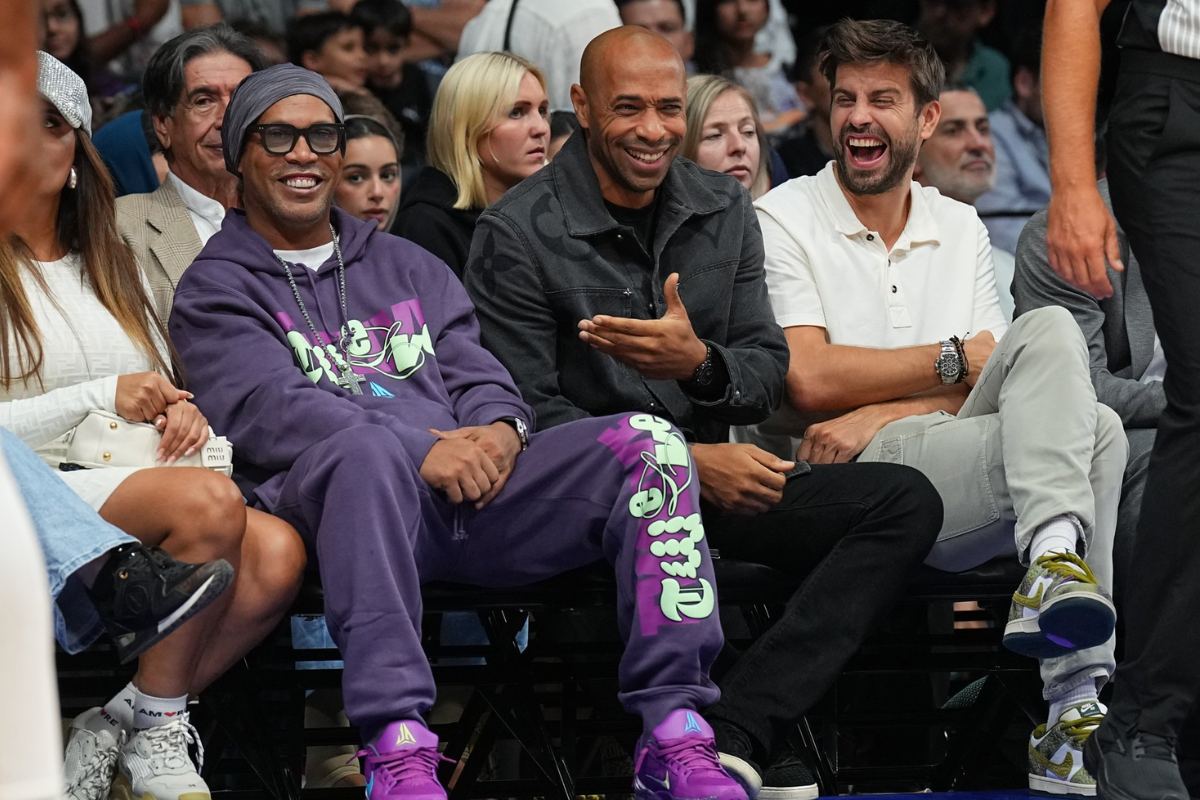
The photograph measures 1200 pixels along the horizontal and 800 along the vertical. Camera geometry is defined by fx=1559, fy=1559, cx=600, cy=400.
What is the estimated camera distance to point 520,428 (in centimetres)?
314

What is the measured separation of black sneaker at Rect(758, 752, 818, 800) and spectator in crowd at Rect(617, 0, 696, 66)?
2.90 metres

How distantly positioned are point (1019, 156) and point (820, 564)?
287 cm

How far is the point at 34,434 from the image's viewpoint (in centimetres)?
292

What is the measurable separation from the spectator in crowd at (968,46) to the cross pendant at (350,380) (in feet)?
10.1

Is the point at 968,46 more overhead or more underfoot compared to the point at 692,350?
more overhead

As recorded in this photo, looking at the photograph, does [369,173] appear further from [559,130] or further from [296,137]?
[296,137]

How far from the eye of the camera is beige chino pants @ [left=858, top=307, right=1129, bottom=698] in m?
3.01

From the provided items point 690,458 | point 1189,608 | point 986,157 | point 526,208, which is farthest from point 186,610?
point 986,157

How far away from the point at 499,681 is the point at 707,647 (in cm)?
48

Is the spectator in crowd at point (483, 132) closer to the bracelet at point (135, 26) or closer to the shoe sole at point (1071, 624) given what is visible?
the bracelet at point (135, 26)

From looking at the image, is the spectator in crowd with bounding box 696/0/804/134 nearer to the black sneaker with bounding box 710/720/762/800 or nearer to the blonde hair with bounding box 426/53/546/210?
the blonde hair with bounding box 426/53/546/210

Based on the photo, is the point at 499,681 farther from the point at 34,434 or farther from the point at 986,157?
the point at 986,157

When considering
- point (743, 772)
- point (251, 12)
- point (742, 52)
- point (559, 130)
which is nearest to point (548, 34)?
point (559, 130)

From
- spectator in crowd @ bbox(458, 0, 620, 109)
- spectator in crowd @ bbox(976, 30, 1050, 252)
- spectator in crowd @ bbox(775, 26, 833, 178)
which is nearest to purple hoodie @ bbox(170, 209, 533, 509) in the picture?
spectator in crowd @ bbox(458, 0, 620, 109)
